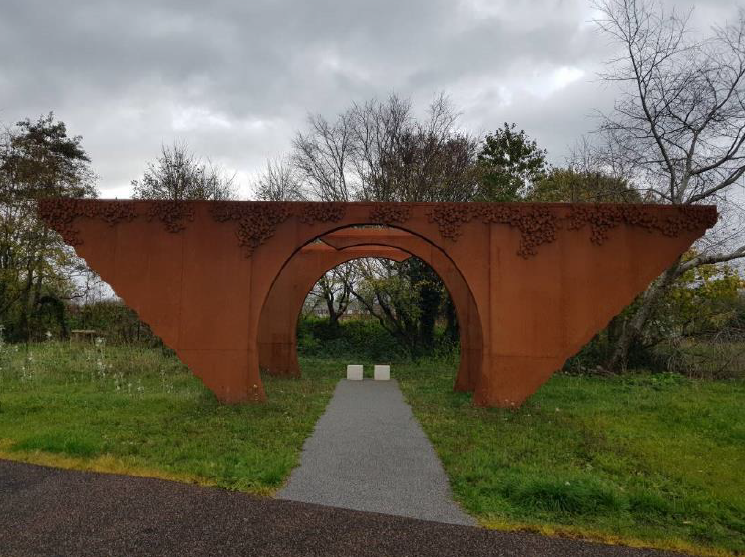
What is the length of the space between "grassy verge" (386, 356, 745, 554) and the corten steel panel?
425cm

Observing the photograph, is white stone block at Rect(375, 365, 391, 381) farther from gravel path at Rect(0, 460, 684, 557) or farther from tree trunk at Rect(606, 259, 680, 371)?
gravel path at Rect(0, 460, 684, 557)

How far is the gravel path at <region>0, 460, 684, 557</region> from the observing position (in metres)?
3.42

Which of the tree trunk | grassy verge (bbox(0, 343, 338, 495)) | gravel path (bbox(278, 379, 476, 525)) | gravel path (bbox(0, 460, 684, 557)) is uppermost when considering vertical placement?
the tree trunk

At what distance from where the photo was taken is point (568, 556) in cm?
342

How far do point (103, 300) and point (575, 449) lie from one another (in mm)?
18839

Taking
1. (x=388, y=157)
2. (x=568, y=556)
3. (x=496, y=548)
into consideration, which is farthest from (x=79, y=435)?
(x=388, y=157)

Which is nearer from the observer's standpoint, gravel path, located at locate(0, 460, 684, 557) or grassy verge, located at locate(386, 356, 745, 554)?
gravel path, located at locate(0, 460, 684, 557)

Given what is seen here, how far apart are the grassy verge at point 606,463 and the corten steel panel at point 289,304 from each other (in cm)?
425

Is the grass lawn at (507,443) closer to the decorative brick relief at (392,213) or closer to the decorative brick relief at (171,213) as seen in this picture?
the decorative brick relief at (171,213)

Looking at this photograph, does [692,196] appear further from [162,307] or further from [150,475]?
[150,475]

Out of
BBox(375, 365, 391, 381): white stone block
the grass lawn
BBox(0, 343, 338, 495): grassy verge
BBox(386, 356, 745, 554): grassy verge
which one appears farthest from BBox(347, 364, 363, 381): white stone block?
BBox(386, 356, 745, 554): grassy verge

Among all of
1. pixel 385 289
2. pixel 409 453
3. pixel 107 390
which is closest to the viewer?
pixel 409 453

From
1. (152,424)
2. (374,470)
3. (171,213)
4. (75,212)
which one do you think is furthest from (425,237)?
(75,212)

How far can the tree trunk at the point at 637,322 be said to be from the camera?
1285 centimetres
